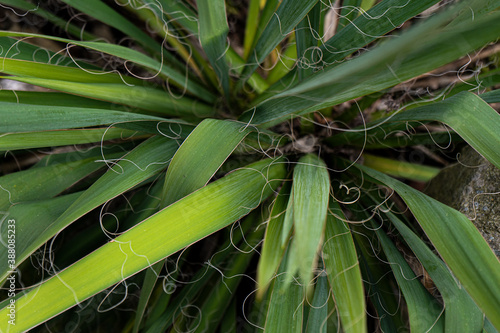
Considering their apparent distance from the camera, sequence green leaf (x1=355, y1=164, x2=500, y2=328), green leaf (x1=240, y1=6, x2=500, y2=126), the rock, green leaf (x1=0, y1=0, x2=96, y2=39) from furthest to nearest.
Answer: green leaf (x1=0, y1=0, x2=96, y2=39) → the rock → green leaf (x1=355, y1=164, x2=500, y2=328) → green leaf (x1=240, y1=6, x2=500, y2=126)

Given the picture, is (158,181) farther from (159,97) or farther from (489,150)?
(489,150)

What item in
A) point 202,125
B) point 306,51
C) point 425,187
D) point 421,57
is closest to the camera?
point 421,57

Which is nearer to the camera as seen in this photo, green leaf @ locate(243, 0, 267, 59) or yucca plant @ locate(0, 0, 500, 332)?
yucca plant @ locate(0, 0, 500, 332)

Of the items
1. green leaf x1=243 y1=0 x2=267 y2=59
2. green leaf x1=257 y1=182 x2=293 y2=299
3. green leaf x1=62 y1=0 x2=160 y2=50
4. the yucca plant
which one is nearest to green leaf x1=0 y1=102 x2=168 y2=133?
the yucca plant

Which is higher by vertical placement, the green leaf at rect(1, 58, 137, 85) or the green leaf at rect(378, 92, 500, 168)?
the green leaf at rect(1, 58, 137, 85)

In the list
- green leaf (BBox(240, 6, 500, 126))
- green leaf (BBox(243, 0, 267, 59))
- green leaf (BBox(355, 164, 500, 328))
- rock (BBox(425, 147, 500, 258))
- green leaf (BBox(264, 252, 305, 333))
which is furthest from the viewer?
green leaf (BBox(243, 0, 267, 59))

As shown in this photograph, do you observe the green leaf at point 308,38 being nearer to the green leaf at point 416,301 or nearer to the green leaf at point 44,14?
the green leaf at point 416,301

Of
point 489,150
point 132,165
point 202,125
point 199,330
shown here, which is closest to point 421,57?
point 489,150

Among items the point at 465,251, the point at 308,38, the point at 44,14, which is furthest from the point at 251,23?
the point at 465,251

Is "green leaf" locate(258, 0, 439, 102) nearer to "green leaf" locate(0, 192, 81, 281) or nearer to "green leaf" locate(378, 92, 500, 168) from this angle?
"green leaf" locate(378, 92, 500, 168)
